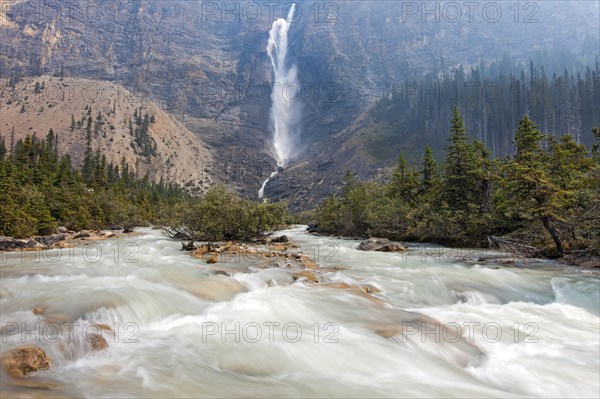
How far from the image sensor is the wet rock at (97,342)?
6.78 m

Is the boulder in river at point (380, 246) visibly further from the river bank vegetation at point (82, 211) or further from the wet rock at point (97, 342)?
the wet rock at point (97, 342)

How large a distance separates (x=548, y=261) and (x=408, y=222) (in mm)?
15402

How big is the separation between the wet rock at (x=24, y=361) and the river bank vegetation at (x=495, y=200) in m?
20.7

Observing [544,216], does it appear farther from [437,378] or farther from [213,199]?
[213,199]

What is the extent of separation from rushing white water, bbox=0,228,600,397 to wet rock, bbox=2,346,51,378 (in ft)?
0.54

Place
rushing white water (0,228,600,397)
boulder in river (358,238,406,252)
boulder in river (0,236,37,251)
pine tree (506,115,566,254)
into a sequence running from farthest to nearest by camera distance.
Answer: boulder in river (358,238,406,252) < boulder in river (0,236,37,251) < pine tree (506,115,566,254) < rushing white water (0,228,600,397)

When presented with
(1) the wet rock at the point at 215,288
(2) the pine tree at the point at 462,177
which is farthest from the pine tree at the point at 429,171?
(1) the wet rock at the point at 215,288

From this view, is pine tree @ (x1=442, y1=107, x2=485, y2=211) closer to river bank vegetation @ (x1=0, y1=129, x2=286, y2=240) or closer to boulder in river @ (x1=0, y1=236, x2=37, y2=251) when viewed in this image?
river bank vegetation @ (x1=0, y1=129, x2=286, y2=240)

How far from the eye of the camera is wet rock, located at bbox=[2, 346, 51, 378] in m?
5.34

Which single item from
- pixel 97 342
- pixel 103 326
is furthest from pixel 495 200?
pixel 97 342

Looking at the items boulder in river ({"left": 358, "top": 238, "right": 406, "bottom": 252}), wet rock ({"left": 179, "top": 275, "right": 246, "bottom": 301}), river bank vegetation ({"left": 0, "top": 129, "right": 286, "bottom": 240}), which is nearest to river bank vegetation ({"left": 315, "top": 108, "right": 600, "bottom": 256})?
boulder in river ({"left": 358, "top": 238, "right": 406, "bottom": 252})

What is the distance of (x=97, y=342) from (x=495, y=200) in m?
30.6

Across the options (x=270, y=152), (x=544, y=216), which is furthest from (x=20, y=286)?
(x=270, y=152)

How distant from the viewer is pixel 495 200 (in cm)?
2945
